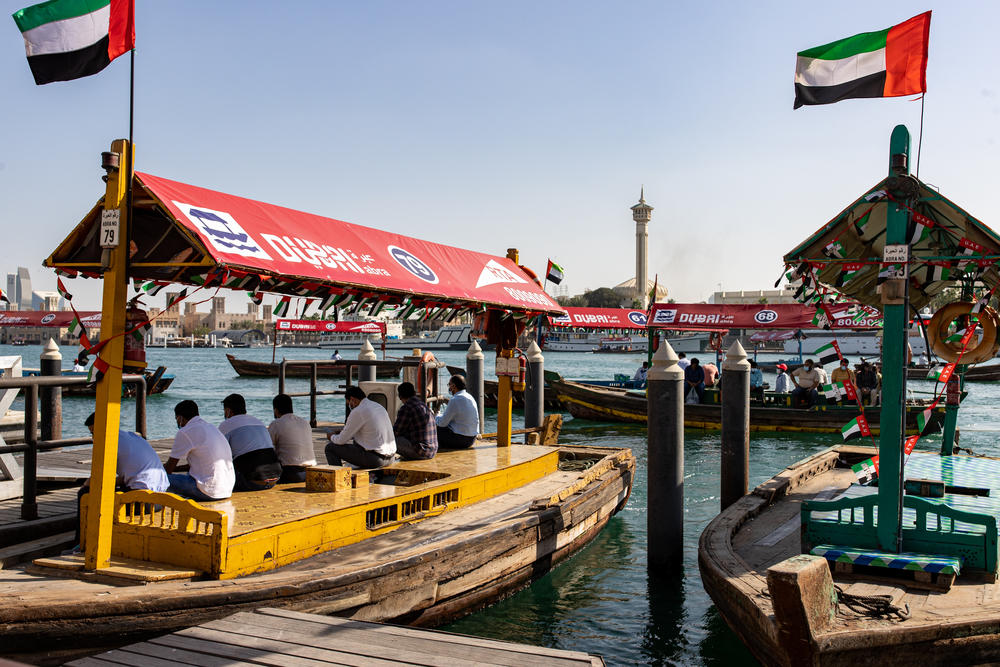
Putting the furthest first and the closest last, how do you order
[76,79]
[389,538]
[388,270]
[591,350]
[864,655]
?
[591,350] < [388,270] < [389,538] < [76,79] < [864,655]

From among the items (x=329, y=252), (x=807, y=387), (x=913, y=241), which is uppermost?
(x=913, y=241)

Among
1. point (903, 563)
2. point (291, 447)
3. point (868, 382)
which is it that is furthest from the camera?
point (868, 382)

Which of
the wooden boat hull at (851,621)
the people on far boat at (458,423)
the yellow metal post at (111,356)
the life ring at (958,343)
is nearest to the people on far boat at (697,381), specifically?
the people on far boat at (458,423)

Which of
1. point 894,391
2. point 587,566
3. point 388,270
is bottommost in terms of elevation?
point 587,566

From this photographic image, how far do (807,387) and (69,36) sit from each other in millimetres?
21621

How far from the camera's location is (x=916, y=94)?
639cm

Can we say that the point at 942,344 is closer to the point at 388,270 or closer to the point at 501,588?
the point at 501,588

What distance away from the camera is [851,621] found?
5.29 meters

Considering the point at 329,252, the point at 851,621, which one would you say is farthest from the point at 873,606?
the point at 329,252

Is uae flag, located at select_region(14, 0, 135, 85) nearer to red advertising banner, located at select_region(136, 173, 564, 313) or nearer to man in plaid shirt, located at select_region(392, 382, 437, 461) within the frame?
red advertising banner, located at select_region(136, 173, 564, 313)

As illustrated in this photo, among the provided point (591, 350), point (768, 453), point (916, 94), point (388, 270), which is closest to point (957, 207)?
point (916, 94)

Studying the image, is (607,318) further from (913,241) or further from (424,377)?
(913,241)

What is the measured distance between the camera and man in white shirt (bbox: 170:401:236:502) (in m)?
6.62

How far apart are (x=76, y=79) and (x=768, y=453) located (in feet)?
60.7
